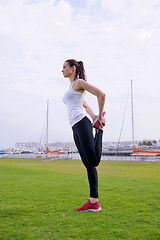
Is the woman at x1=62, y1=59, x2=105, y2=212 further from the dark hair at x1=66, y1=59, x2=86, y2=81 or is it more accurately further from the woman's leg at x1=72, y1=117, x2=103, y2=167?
the dark hair at x1=66, y1=59, x2=86, y2=81

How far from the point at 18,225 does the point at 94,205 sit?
3.48 ft

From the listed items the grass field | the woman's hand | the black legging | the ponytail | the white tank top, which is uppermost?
the ponytail

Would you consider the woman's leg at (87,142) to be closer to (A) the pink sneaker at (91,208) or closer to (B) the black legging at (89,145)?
(B) the black legging at (89,145)

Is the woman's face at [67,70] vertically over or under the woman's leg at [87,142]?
over

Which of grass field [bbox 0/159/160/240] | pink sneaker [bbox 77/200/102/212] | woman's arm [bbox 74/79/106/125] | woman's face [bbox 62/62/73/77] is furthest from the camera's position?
woman's face [bbox 62/62/73/77]

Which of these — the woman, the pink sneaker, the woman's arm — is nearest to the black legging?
the woman

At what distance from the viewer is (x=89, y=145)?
111 inches

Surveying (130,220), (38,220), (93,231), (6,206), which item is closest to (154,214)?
(130,220)

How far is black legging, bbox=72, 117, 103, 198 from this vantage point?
2.82 metres

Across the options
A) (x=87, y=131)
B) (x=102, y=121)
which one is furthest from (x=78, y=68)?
(x=87, y=131)

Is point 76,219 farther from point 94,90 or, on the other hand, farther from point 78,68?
point 78,68

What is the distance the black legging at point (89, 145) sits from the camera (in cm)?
282

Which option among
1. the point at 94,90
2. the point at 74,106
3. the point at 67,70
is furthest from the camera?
the point at 67,70

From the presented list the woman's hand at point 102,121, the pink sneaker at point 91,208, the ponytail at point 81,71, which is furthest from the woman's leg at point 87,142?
the ponytail at point 81,71
